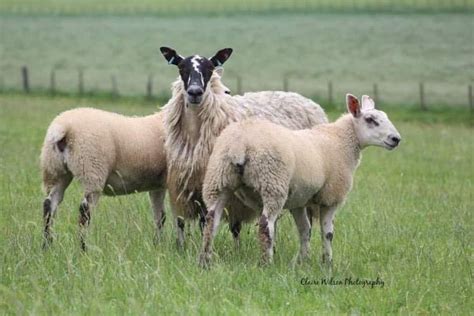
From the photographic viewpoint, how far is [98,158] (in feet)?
32.5

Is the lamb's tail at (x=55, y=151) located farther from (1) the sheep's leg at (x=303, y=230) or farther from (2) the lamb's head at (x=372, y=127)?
(2) the lamb's head at (x=372, y=127)

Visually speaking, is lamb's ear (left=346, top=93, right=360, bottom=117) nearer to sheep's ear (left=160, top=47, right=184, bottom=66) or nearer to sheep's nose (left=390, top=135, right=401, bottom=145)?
sheep's nose (left=390, top=135, right=401, bottom=145)

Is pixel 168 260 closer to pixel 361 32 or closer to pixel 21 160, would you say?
pixel 21 160

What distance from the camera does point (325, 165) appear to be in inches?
382

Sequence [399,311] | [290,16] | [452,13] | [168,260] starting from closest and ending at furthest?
1. [399,311]
2. [168,260]
3. [452,13]
4. [290,16]

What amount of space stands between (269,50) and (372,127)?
4111 centimetres

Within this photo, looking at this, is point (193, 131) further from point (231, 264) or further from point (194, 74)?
point (231, 264)

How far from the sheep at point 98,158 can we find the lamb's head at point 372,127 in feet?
Result: 4.63

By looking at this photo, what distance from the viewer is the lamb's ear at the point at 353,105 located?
33.7 ft

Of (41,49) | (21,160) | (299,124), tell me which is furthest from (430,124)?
(41,49)

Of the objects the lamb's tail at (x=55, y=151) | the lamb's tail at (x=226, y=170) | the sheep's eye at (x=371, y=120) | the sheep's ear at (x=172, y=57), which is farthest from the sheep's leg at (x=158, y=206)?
the sheep's eye at (x=371, y=120)

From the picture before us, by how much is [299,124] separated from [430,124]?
1951cm

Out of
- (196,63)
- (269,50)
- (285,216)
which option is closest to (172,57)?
(196,63)

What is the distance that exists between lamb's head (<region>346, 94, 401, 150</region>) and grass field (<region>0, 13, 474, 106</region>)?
25859 mm
